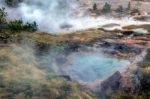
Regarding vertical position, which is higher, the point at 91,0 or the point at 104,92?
the point at 91,0

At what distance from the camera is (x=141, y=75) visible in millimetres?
22688

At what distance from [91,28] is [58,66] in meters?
12.9

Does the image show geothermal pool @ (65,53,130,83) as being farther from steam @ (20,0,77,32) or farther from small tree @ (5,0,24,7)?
small tree @ (5,0,24,7)

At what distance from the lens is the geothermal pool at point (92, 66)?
24688 mm

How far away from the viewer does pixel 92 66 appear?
26.2 m

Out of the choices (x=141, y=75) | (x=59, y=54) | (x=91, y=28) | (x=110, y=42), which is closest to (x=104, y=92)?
(x=141, y=75)

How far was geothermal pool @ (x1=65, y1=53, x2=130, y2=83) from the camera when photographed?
24.7 metres

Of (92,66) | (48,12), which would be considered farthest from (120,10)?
(92,66)

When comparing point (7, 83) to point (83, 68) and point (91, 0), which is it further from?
point (91, 0)

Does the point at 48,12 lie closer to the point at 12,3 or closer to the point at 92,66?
the point at 12,3

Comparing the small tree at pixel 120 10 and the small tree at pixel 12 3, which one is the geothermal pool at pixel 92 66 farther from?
the small tree at pixel 12 3

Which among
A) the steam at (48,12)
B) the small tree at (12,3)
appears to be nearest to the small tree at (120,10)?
the steam at (48,12)

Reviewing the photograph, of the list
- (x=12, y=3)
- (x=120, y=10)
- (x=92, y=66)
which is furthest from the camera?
(x=120, y=10)

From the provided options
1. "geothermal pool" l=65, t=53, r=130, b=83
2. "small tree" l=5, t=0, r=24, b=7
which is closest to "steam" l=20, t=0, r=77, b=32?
"small tree" l=5, t=0, r=24, b=7
